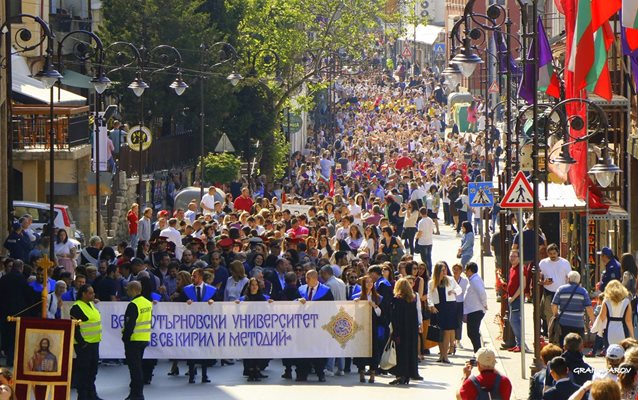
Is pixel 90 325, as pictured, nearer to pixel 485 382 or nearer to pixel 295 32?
pixel 485 382

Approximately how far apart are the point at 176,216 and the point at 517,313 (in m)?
12.7

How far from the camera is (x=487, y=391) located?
15984mm

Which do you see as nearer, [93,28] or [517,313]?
[517,313]

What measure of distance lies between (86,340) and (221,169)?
97.6 ft

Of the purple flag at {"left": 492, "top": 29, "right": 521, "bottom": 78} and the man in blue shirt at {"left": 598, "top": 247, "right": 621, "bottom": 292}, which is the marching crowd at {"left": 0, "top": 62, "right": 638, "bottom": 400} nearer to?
the man in blue shirt at {"left": 598, "top": 247, "right": 621, "bottom": 292}

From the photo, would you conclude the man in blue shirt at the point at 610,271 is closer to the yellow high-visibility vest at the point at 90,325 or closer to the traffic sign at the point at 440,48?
the yellow high-visibility vest at the point at 90,325

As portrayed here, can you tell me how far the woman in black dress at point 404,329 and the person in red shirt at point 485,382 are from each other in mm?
6640

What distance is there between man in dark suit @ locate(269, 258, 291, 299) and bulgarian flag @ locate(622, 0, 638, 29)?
565 cm

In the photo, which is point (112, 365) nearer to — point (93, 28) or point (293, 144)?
point (93, 28)

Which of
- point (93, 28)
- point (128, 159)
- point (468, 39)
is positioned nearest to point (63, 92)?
point (128, 159)

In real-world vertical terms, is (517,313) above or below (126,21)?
below

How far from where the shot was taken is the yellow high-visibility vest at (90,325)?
68.7ft

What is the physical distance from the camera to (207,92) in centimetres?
5331

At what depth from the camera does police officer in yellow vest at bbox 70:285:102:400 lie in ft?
68.7
